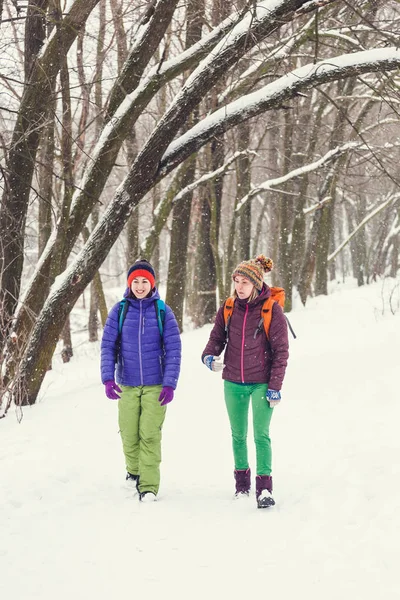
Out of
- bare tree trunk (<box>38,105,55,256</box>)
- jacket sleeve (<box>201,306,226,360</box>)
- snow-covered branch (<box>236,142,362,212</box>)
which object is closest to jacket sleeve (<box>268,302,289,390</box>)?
jacket sleeve (<box>201,306,226,360</box>)

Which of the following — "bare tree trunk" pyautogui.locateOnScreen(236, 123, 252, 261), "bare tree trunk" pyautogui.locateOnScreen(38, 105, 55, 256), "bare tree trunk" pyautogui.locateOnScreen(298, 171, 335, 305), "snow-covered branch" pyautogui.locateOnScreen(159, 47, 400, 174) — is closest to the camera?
"snow-covered branch" pyautogui.locateOnScreen(159, 47, 400, 174)

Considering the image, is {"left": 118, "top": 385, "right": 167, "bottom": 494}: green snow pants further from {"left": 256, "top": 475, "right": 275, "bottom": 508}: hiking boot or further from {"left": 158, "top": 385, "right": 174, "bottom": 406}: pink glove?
A: {"left": 256, "top": 475, "right": 275, "bottom": 508}: hiking boot

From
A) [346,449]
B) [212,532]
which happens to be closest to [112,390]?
[212,532]

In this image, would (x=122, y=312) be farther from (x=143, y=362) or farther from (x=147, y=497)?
(x=147, y=497)

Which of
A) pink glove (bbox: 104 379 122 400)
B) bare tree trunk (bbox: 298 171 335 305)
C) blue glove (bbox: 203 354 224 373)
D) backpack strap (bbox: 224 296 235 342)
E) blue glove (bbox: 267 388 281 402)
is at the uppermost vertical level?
bare tree trunk (bbox: 298 171 335 305)

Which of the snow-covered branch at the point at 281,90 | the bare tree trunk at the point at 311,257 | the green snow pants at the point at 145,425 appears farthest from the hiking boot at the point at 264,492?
the bare tree trunk at the point at 311,257

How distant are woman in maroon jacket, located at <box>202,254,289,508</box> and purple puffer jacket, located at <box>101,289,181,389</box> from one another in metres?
0.31

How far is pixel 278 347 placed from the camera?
172 inches

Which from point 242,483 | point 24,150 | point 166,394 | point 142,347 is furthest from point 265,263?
point 24,150

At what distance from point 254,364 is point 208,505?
1094mm

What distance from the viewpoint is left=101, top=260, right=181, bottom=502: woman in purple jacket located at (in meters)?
4.53

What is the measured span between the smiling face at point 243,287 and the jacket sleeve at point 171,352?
532 millimetres

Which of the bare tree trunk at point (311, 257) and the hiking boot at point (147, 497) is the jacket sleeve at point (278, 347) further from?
the bare tree trunk at point (311, 257)

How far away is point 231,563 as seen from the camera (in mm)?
3436
